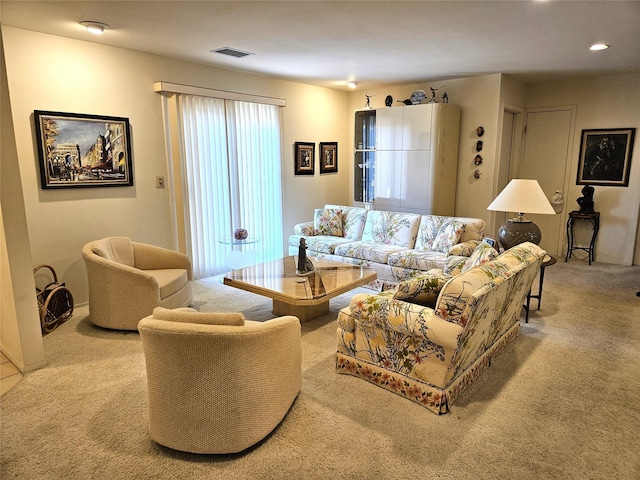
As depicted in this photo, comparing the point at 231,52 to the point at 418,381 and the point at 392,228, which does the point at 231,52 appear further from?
the point at 418,381

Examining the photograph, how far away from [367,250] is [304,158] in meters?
2.17

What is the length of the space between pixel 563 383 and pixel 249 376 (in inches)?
81.3

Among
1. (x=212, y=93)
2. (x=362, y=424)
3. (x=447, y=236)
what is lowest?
(x=362, y=424)

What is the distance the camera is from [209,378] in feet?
6.11

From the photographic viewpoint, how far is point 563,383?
267 cm

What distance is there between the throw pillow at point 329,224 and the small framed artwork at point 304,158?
1.02 m

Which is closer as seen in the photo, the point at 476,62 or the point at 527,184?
the point at 527,184

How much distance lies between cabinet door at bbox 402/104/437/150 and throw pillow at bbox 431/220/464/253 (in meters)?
1.52

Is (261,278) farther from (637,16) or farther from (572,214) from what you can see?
(572,214)

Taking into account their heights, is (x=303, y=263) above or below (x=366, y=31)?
below

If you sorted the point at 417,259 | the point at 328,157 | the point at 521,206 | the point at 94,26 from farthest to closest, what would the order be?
the point at 328,157 < the point at 417,259 < the point at 521,206 < the point at 94,26

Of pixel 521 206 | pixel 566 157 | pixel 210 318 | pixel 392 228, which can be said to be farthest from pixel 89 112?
pixel 566 157

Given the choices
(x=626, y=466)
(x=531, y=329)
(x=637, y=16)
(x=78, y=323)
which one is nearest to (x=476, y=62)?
(x=637, y=16)

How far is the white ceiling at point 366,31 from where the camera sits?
287 centimetres
